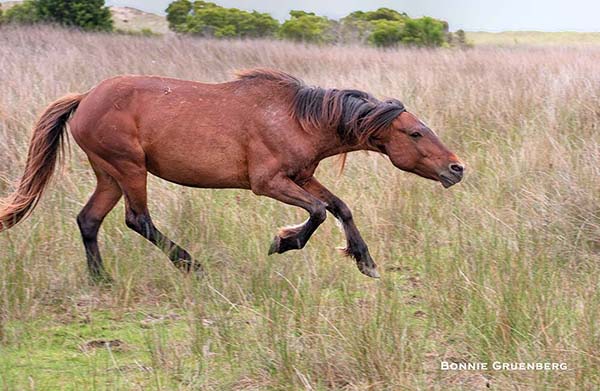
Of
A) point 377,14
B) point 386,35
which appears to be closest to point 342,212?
point 386,35

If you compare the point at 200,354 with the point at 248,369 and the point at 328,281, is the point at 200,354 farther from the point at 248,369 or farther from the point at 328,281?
the point at 328,281

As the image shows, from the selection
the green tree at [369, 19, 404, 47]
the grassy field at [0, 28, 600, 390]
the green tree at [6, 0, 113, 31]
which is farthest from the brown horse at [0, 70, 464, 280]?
the green tree at [6, 0, 113, 31]

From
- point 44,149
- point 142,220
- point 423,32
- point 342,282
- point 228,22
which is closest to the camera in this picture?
point 342,282

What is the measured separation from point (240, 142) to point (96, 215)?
108 centimetres

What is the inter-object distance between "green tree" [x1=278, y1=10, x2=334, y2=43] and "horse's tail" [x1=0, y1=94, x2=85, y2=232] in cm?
1567

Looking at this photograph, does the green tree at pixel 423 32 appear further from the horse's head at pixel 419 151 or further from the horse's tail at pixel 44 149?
the horse's tail at pixel 44 149

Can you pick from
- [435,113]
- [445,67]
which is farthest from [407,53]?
[435,113]

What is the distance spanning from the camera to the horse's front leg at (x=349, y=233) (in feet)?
17.7

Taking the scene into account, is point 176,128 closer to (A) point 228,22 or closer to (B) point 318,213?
(B) point 318,213

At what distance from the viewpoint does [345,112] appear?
5.46m

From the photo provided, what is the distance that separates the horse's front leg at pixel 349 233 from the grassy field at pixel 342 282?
97mm

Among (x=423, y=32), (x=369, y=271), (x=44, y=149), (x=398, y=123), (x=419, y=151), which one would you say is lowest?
(x=423, y=32)

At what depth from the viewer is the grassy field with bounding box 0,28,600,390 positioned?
390 cm

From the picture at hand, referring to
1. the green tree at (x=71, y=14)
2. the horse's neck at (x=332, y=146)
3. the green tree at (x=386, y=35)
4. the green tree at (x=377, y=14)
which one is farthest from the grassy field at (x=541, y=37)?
the horse's neck at (x=332, y=146)
